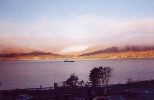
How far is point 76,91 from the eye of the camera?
41438 mm

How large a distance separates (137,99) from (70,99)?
8.71m

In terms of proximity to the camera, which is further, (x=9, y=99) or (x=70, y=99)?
(x=9, y=99)

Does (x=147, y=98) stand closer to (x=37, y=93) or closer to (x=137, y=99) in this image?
(x=137, y=99)

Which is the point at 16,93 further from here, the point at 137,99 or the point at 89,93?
the point at 137,99

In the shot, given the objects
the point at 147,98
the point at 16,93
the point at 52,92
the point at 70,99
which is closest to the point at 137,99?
the point at 147,98

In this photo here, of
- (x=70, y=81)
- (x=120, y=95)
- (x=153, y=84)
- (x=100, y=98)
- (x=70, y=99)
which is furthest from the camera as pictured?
(x=70, y=81)

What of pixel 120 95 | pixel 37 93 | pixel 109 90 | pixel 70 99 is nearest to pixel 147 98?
pixel 120 95

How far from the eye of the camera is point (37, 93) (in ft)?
139

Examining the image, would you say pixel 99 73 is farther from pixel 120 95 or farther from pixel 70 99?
pixel 70 99

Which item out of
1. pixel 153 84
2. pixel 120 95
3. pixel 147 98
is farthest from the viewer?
pixel 153 84

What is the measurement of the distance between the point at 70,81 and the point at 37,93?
42.8 m

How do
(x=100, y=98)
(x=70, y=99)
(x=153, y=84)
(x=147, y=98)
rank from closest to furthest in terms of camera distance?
(x=100, y=98), (x=70, y=99), (x=147, y=98), (x=153, y=84)

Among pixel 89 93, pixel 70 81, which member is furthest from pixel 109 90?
pixel 70 81

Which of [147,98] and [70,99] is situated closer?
[70,99]
